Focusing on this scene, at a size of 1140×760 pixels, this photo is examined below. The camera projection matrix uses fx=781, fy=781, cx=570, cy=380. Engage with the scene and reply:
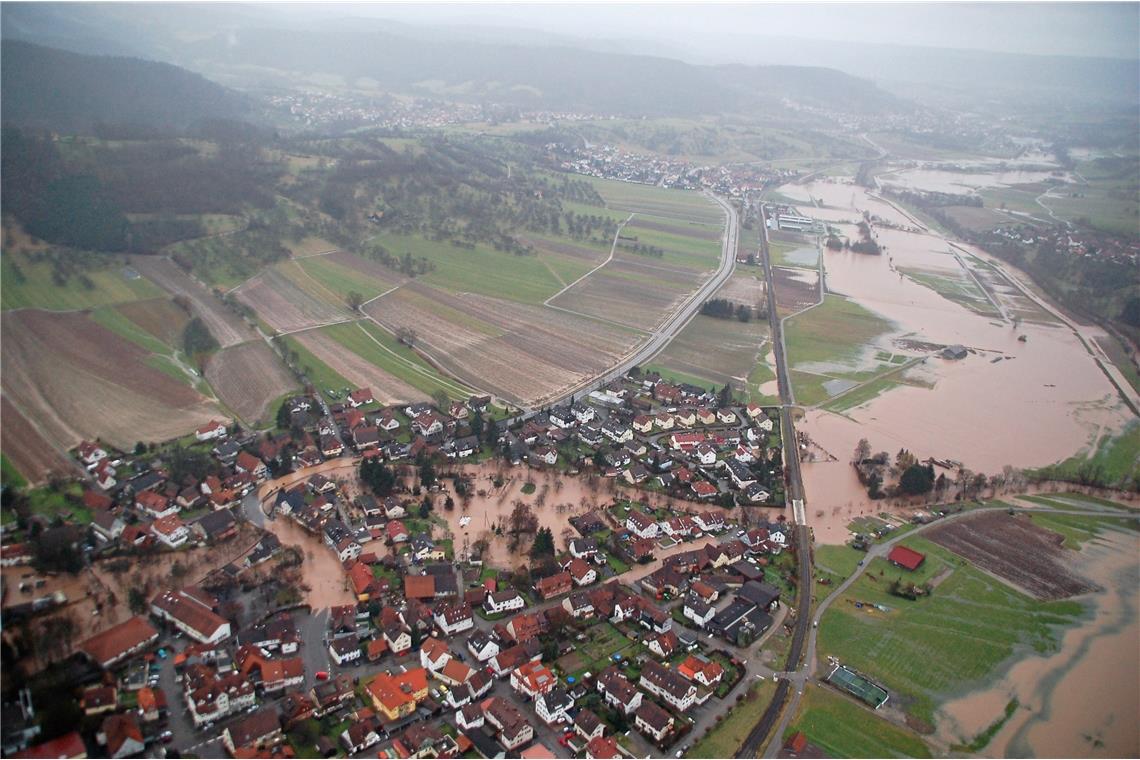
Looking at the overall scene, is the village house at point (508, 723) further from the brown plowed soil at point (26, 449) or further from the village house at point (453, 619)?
the brown plowed soil at point (26, 449)

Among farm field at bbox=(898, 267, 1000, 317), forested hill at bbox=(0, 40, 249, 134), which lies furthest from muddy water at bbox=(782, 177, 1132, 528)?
forested hill at bbox=(0, 40, 249, 134)

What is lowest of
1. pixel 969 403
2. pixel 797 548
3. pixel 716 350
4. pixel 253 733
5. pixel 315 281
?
pixel 315 281

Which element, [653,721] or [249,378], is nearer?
[653,721]

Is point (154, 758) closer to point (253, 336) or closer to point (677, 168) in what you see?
point (253, 336)

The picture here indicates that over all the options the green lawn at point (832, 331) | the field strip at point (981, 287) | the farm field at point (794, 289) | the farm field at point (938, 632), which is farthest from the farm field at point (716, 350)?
the field strip at point (981, 287)

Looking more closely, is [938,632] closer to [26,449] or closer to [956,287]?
[26,449]

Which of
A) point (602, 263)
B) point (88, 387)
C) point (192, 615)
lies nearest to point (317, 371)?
point (88, 387)
